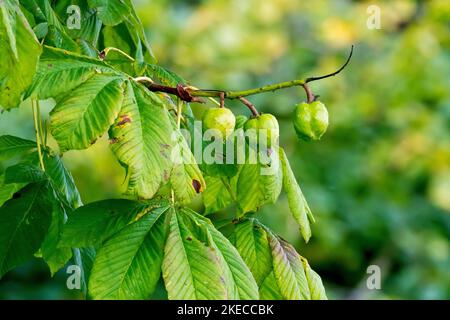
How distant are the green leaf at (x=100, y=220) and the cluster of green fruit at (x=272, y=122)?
0.11 meters

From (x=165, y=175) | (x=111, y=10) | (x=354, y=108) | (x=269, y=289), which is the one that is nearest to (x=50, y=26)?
(x=111, y=10)

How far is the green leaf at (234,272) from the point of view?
2.77ft

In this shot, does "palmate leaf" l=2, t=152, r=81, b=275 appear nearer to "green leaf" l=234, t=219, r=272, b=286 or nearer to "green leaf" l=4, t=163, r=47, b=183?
"green leaf" l=4, t=163, r=47, b=183

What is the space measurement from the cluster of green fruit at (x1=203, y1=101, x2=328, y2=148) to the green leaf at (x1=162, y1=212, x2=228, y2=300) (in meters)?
0.13

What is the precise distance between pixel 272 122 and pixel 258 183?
0.07m

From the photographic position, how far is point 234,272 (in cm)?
86

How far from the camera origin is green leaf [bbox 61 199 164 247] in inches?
36.1

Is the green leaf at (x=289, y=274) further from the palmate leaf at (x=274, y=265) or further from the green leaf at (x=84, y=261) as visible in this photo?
the green leaf at (x=84, y=261)

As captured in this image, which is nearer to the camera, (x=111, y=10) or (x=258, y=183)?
(x=258, y=183)

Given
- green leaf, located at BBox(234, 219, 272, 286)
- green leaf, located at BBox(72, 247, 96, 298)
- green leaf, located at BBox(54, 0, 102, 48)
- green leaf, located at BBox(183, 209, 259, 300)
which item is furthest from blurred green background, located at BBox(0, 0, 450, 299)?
green leaf, located at BBox(183, 209, 259, 300)

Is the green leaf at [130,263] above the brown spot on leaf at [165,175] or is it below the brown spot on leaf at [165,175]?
below

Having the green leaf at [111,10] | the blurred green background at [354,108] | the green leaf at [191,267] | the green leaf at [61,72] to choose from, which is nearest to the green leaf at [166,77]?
the green leaf at [111,10]

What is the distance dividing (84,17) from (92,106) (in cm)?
40

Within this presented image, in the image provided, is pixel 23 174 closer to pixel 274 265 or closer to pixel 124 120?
pixel 124 120
